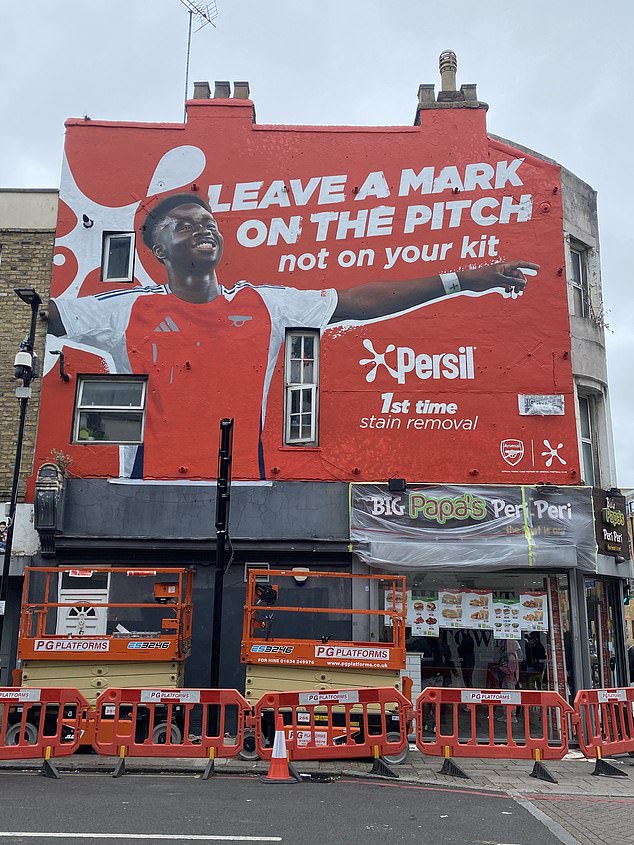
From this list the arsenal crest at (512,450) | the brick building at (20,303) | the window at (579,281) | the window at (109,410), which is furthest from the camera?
the window at (579,281)

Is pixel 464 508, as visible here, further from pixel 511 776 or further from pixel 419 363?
pixel 511 776

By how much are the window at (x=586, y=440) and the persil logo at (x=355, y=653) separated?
610 centimetres

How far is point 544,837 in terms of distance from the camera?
23.6ft

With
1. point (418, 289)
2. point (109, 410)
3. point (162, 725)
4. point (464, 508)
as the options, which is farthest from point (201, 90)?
point (162, 725)

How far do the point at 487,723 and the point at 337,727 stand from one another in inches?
84.6

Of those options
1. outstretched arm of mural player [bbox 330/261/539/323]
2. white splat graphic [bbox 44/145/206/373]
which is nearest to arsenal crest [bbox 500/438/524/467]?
outstretched arm of mural player [bbox 330/261/539/323]

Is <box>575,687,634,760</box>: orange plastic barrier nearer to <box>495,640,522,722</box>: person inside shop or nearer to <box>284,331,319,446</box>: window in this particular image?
<box>495,640,522,722</box>: person inside shop

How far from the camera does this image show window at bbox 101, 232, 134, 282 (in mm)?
16312

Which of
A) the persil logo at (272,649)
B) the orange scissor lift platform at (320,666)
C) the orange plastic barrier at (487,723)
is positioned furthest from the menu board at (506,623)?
the persil logo at (272,649)

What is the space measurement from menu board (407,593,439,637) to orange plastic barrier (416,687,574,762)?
2.64 meters

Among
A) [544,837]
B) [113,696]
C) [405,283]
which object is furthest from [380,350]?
[544,837]

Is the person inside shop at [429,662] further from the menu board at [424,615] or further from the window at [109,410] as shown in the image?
the window at [109,410]

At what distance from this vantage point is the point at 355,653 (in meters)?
11.9

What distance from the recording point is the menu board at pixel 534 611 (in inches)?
572
